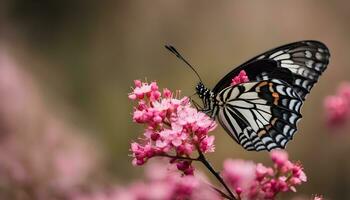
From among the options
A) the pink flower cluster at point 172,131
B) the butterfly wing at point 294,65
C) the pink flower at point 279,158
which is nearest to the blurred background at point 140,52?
the butterfly wing at point 294,65

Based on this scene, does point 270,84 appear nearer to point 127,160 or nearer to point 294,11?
point 127,160

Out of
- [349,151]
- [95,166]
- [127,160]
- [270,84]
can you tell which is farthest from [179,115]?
[349,151]

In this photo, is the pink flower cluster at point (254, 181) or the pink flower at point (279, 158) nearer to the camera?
the pink flower cluster at point (254, 181)

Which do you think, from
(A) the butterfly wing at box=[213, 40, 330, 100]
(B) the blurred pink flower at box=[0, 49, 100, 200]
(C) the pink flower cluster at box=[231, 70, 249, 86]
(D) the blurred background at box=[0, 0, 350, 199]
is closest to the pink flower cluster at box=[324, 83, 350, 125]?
(D) the blurred background at box=[0, 0, 350, 199]

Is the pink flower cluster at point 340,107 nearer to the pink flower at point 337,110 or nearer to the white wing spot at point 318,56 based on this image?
the pink flower at point 337,110

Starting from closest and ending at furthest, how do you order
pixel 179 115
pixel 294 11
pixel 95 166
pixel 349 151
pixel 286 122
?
pixel 179 115 → pixel 286 122 → pixel 95 166 → pixel 349 151 → pixel 294 11

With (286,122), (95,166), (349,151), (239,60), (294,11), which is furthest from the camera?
(294,11)
